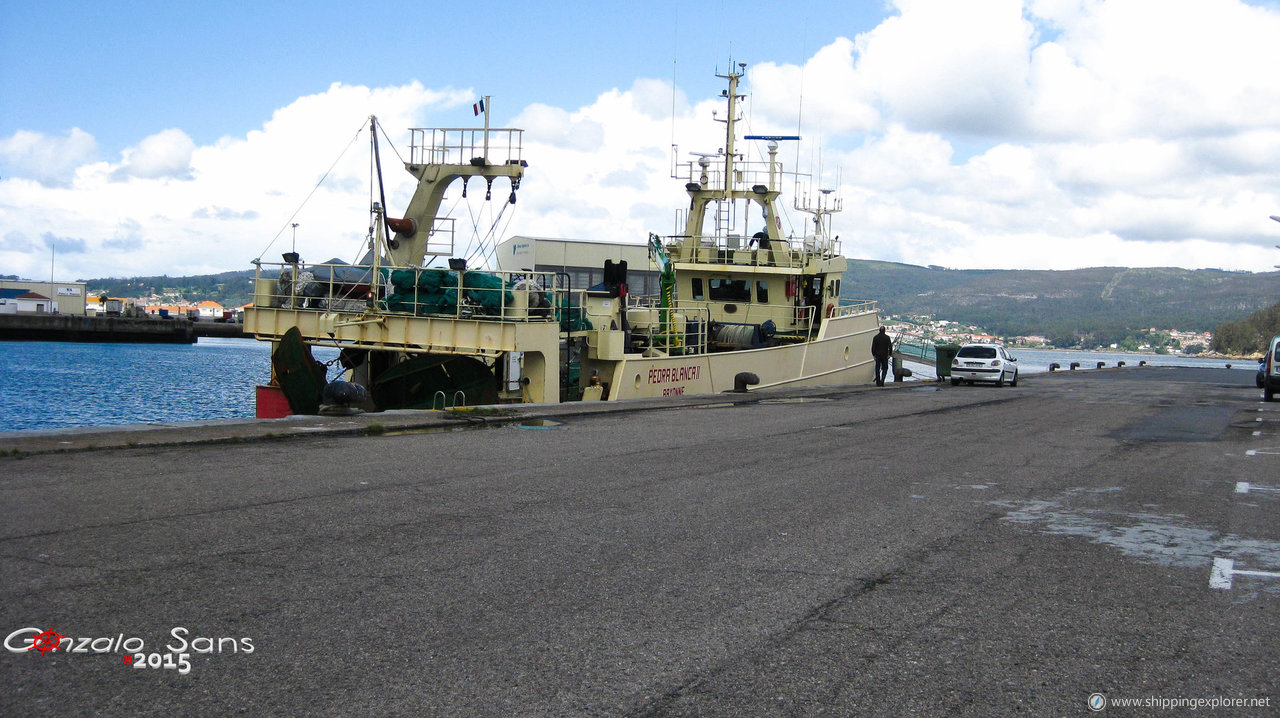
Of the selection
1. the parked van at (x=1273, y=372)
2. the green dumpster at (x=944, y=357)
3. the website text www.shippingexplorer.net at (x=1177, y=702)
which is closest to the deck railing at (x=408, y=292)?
the website text www.shippingexplorer.net at (x=1177, y=702)

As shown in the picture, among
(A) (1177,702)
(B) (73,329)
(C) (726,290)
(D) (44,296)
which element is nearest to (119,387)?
(C) (726,290)

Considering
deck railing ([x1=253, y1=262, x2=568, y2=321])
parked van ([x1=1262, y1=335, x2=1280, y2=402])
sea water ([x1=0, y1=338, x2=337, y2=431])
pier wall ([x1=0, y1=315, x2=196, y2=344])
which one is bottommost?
sea water ([x1=0, y1=338, x2=337, y2=431])

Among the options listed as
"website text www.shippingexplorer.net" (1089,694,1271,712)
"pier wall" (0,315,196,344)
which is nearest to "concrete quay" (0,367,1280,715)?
"website text www.shippingexplorer.net" (1089,694,1271,712)

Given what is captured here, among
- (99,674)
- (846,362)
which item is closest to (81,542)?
(99,674)

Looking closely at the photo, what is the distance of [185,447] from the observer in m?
10.5

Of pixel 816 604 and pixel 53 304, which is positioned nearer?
pixel 816 604

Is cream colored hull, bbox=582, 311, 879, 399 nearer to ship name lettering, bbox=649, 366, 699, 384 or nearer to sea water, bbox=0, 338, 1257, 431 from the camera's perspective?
ship name lettering, bbox=649, 366, 699, 384

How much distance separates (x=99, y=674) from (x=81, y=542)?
234 cm

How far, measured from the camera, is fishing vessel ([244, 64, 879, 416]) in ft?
61.2

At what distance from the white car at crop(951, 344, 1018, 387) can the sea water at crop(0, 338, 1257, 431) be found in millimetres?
14488

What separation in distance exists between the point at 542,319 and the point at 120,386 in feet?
93.5

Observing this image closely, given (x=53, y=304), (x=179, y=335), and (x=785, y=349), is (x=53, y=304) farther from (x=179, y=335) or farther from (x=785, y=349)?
(x=785, y=349)

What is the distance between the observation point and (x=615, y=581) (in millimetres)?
5715

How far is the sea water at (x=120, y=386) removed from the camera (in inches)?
1159
